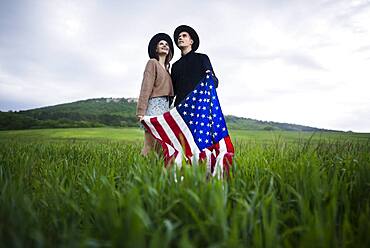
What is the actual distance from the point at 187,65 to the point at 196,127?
1.11 m

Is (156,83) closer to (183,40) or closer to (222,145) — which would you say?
(183,40)

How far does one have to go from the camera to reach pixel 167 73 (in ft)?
14.7

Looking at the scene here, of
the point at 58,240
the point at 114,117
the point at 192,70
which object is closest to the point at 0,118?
the point at 192,70

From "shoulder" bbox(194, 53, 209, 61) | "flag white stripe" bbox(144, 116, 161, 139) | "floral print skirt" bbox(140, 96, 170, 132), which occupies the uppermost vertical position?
"shoulder" bbox(194, 53, 209, 61)

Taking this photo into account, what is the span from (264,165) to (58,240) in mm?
2483

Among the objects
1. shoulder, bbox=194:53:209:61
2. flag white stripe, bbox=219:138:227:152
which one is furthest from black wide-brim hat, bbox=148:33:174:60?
flag white stripe, bbox=219:138:227:152

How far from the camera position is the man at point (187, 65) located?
4.24 meters

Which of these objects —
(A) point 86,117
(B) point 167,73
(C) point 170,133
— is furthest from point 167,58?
(A) point 86,117

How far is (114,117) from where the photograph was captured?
55562mm

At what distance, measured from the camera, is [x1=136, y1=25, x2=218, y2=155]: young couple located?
14.0 ft

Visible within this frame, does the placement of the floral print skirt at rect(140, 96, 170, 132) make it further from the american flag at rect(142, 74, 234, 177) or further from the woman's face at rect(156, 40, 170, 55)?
the woman's face at rect(156, 40, 170, 55)

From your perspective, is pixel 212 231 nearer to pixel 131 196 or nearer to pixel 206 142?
pixel 131 196

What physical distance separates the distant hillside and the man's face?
78.6ft

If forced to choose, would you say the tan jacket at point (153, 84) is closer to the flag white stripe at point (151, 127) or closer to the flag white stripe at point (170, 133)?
the flag white stripe at point (151, 127)
